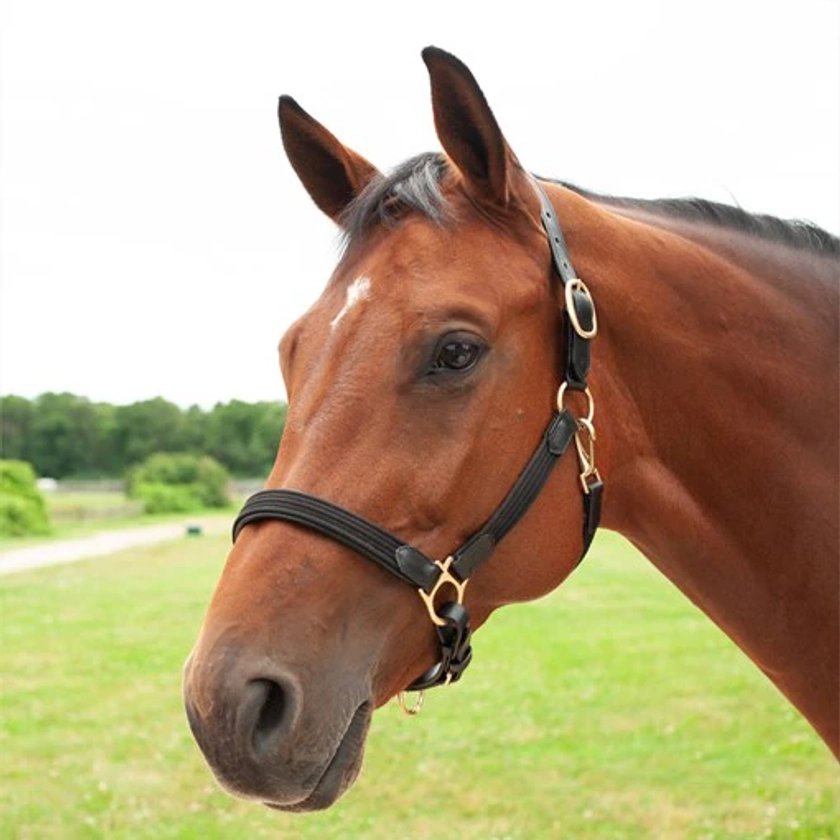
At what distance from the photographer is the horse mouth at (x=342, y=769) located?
2.05 metres

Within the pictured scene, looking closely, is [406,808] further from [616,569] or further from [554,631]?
[616,569]

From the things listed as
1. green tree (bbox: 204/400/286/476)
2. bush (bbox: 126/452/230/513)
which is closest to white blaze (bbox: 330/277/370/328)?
bush (bbox: 126/452/230/513)

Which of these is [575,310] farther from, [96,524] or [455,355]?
[96,524]

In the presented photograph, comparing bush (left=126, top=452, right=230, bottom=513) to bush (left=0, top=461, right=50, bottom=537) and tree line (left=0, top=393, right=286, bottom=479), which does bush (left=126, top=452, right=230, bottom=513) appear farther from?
bush (left=0, top=461, right=50, bottom=537)

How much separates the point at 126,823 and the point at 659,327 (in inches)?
255

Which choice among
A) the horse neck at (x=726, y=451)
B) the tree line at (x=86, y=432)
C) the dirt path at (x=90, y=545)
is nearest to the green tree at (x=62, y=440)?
the tree line at (x=86, y=432)

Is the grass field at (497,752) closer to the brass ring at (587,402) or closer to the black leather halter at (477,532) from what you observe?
the black leather halter at (477,532)

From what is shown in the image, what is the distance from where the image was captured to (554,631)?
15.6m

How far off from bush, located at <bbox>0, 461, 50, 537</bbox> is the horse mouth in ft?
141

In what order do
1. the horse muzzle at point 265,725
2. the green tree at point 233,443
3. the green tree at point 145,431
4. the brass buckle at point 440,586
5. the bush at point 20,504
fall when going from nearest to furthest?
the horse muzzle at point 265,725 < the brass buckle at point 440,586 < the bush at point 20,504 < the green tree at point 233,443 < the green tree at point 145,431

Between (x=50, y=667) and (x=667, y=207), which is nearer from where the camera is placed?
(x=667, y=207)

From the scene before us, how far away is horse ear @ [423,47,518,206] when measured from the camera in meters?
2.27

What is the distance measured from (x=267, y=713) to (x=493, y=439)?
0.83 m

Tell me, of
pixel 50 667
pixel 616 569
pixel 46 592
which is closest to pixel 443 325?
pixel 50 667
